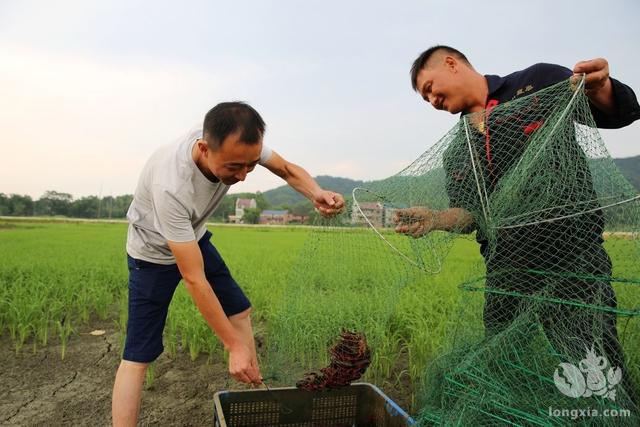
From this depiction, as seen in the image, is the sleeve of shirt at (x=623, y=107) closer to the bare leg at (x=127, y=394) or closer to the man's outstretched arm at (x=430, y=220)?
the man's outstretched arm at (x=430, y=220)

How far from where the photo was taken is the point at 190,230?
Answer: 1.76 m

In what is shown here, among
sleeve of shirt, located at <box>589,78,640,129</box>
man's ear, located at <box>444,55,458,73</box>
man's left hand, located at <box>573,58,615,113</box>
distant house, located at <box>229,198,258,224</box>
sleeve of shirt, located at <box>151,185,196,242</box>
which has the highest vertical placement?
distant house, located at <box>229,198,258,224</box>

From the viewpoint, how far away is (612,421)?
4.85 ft

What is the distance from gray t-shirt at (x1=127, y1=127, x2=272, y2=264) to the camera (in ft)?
5.75

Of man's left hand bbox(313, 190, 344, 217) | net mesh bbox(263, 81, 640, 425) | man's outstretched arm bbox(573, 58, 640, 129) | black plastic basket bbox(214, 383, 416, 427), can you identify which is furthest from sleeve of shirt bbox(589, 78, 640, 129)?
black plastic basket bbox(214, 383, 416, 427)

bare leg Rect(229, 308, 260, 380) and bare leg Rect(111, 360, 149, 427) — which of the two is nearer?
bare leg Rect(111, 360, 149, 427)

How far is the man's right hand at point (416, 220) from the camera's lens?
6.08 ft

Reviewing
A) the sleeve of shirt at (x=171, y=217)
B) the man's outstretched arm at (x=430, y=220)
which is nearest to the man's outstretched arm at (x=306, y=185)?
the man's outstretched arm at (x=430, y=220)

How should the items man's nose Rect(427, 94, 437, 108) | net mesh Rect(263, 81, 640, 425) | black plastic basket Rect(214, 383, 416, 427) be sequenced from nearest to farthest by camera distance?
net mesh Rect(263, 81, 640, 425)
man's nose Rect(427, 94, 437, 108)
black plastic basket Rect(214, 383, 416, 427)

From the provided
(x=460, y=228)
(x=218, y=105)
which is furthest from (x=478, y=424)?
(x=218, y=105)

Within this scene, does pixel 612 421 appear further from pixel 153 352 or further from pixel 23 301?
pixel 23 301

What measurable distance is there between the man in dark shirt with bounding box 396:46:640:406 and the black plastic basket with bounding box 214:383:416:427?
0.67 m

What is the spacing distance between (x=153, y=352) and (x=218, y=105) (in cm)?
113

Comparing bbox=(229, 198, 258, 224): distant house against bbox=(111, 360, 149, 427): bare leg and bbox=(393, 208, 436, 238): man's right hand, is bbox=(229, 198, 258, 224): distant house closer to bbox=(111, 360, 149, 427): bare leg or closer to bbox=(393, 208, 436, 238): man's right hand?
bbox=(111, 360, 149, 427): bare leg
